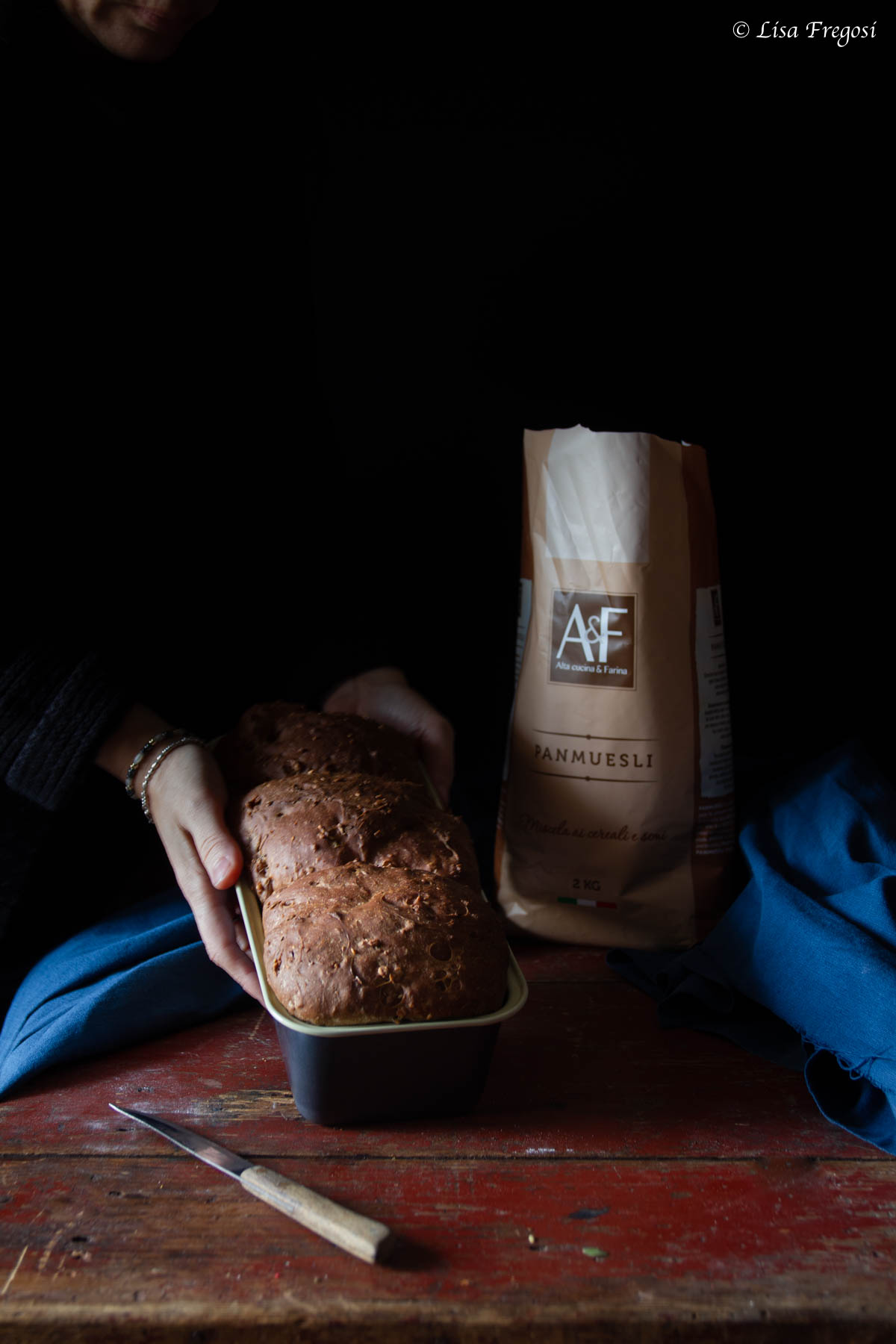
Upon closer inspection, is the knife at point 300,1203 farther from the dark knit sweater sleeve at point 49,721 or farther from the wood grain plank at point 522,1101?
the dark knit sweater sleeve at point 49,721

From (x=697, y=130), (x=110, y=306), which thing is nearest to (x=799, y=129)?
(x=697, y=130)

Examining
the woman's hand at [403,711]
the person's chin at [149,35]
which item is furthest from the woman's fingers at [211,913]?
the person's chin at [149,35]

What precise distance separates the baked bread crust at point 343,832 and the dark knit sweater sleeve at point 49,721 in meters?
0.15

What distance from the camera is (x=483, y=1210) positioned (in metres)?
0.64

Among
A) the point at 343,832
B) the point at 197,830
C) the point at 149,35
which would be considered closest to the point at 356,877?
the point at 343,832

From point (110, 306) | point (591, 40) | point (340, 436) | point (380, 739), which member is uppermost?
point (591, 40)

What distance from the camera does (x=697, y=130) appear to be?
1.13 m

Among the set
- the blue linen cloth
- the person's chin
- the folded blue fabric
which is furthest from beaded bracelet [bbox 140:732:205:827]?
the person's chin

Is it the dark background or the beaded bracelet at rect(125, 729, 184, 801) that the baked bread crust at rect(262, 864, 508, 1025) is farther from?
the dark background

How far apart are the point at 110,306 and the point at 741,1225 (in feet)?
3.07

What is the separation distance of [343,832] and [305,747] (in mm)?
153

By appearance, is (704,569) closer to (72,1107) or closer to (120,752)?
(120,752)

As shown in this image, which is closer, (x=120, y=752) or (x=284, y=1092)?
(x=284, y=1092)

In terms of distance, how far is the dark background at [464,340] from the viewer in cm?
105
